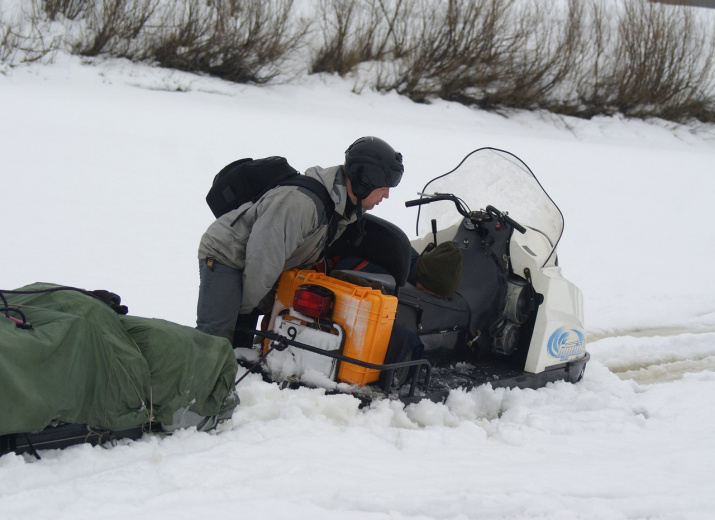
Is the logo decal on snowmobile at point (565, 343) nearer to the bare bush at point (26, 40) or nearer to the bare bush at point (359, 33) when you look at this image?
the bare bush at point (26, 40)

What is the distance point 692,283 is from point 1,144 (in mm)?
7231

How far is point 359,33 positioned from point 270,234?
11.3 metres

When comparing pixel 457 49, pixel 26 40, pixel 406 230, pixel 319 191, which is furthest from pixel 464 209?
pixel 457 49

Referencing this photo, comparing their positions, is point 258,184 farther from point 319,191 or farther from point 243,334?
point 243,334

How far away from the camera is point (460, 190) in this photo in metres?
4.67

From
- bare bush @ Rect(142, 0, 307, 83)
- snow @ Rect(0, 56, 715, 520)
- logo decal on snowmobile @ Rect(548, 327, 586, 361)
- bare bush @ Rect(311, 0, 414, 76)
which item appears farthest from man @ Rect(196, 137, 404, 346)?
bare bush @ Rect(311, 0, 414, 76)

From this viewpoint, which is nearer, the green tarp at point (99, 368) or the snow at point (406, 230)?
the green tarp at point (99, 368)

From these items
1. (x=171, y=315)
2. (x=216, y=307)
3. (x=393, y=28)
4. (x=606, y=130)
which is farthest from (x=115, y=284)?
(x=606, y=130)

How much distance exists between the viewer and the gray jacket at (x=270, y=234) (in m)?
3.51

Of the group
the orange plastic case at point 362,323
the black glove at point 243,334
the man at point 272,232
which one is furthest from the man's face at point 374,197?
the black glove at point 243,334

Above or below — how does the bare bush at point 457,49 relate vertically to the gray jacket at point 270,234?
above

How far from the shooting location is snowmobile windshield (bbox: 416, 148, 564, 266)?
4.57 m

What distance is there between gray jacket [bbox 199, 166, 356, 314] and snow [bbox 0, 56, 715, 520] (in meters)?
0.50

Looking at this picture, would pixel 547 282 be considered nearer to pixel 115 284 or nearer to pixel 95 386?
pixel 95 386
